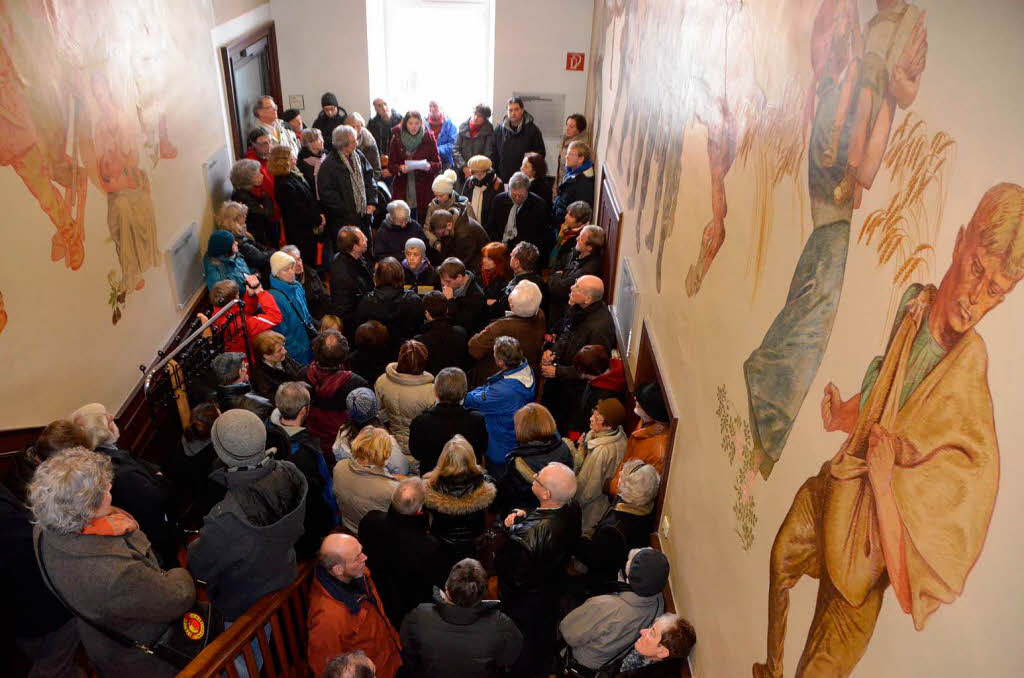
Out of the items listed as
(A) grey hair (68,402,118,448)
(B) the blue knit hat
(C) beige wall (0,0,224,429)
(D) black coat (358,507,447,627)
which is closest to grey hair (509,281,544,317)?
(D) black coat (358,507,447,627)

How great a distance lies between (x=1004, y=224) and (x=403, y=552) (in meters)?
3.09

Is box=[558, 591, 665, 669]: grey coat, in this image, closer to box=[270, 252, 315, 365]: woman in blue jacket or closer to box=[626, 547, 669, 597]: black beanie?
box=[626, 547, 669, 597]: black beanie

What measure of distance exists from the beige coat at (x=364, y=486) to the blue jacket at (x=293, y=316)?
94.9 inches

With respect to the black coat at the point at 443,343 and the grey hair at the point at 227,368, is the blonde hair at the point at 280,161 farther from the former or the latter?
the grey hair at the point at 227,368

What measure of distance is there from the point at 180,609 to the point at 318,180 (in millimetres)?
6318

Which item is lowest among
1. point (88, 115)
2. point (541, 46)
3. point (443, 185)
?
point (443, 185)

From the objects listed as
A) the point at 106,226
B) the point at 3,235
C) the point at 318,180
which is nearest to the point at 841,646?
the point at 3,235

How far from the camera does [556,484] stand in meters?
3.80

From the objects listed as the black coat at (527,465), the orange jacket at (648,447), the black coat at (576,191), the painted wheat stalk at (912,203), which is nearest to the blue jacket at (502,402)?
the black coat at (527,465)

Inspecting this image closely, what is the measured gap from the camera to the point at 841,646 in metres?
1.89

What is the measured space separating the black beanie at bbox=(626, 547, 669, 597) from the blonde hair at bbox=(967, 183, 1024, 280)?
2.33m

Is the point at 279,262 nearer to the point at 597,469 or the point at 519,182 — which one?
the point at 519,182

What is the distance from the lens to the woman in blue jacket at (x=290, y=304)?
6.14 meters

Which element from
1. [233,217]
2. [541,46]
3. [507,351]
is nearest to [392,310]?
[507,351]
